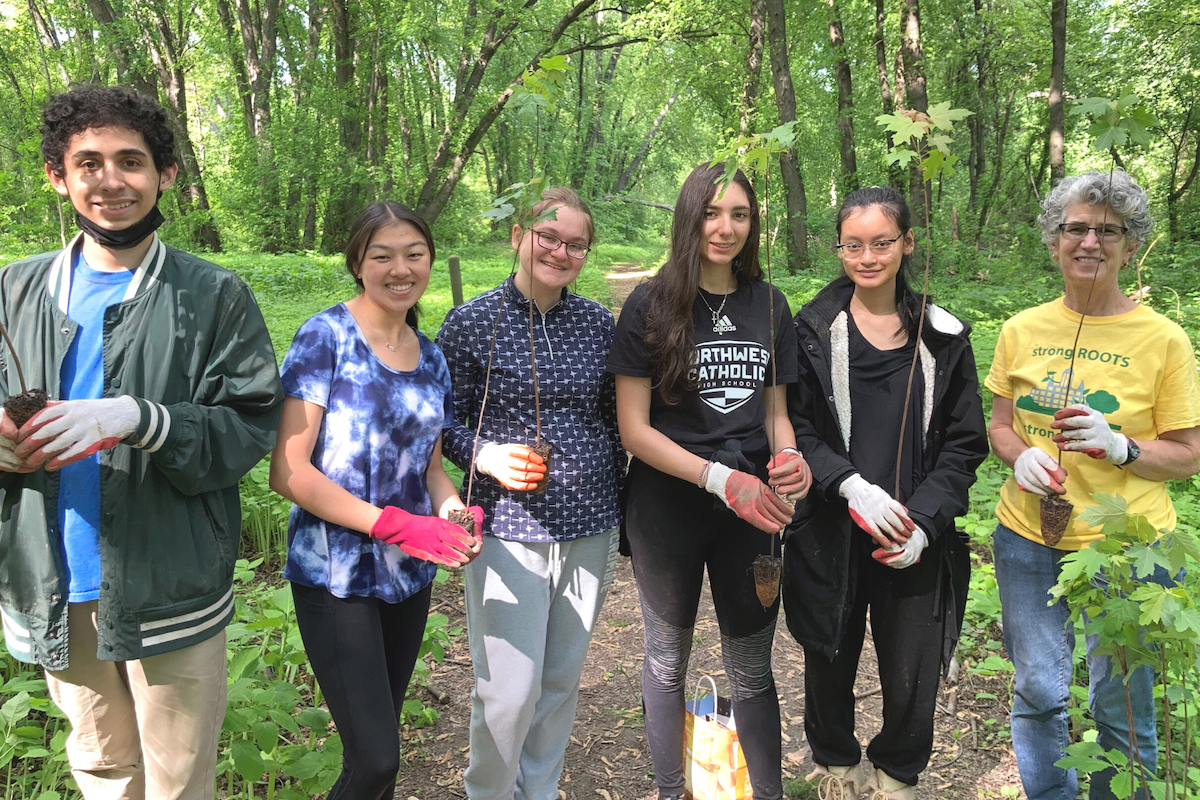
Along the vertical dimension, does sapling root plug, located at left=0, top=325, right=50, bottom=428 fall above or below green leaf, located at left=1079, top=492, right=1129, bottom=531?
above

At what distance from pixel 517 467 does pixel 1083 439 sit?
1.57 meters

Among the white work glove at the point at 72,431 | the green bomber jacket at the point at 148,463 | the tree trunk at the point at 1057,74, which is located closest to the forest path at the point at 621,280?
the tree trunk at the point at 1057,74

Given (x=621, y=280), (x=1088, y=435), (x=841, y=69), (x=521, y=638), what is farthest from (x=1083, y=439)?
(x=621, y=280)

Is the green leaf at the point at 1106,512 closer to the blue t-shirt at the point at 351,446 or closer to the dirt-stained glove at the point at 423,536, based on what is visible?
the dirt-stained glove at the point at 423,536

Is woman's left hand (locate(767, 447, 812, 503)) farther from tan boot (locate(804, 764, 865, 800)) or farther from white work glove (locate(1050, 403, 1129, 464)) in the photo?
tan boot (locate(804, 764, 865, 800))

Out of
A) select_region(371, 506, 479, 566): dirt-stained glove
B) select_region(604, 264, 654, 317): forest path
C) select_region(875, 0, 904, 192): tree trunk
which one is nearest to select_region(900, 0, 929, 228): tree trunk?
select_region(875, 0, 904, 192): tree trunk

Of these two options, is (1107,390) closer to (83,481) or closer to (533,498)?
(533,498)

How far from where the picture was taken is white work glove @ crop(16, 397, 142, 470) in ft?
5.13

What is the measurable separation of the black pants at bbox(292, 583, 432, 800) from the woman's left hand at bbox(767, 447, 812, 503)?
1208mm

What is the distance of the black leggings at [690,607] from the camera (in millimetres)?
2434

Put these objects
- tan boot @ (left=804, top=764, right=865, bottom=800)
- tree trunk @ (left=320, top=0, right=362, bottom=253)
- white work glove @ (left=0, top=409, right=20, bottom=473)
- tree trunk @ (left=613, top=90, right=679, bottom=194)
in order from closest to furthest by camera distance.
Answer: white work glove @ (left=0, top=409, right=20, bottom=473), tan boot @ (left=804, top=764, right=865, bottom=800), tree trunk @ (left=320, top=0, right=362, bottom=253), tree trunk @ (left=613, top=90, right=679, bottom=194)

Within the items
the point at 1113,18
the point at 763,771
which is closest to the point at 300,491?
the point at 763,771

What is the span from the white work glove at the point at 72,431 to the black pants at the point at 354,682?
68 cm

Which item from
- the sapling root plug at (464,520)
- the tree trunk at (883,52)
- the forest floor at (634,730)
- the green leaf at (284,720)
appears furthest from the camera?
the tree trunk at (883,52)
